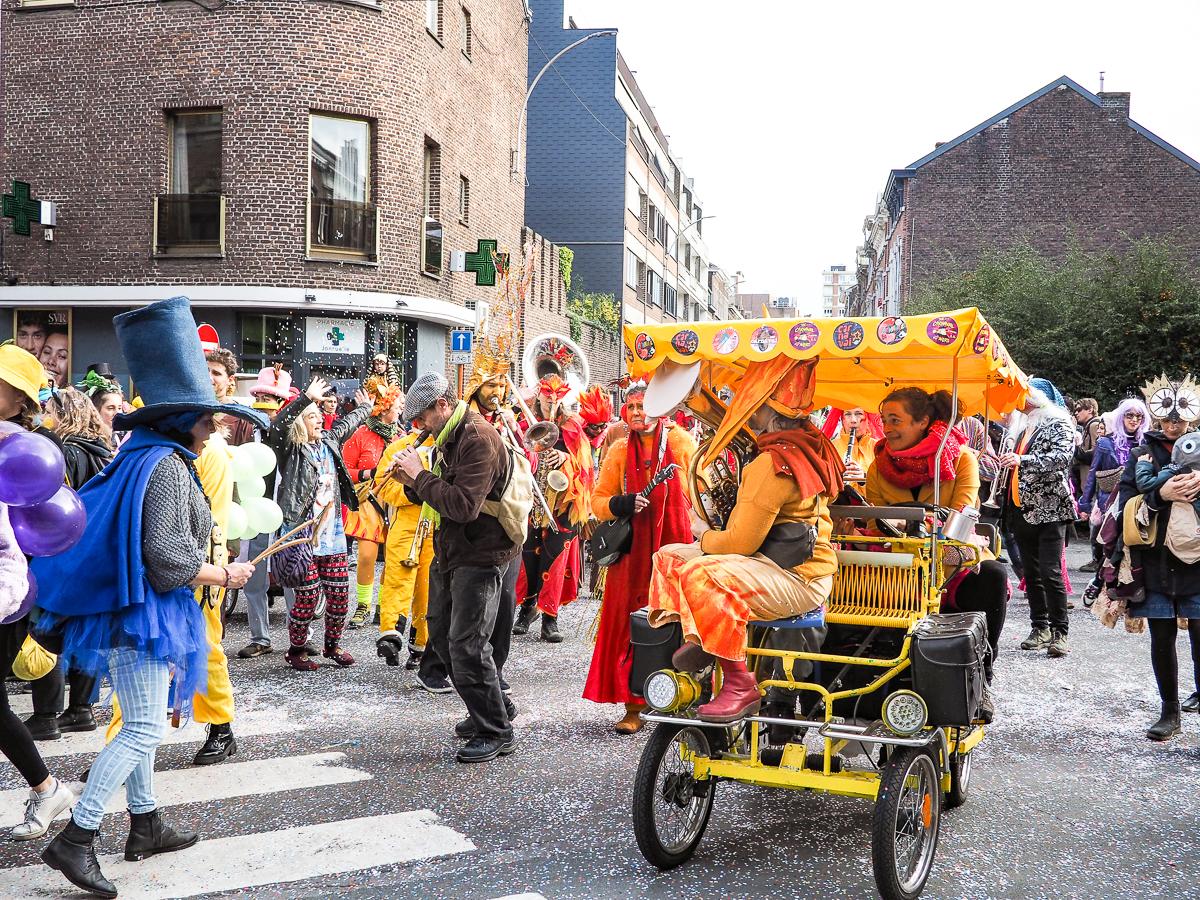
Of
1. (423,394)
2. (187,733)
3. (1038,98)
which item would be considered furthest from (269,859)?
(1038,98)

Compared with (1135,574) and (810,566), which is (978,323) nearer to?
(810,566)

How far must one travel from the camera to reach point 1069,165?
35.7 meters

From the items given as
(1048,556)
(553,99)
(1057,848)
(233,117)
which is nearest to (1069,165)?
(553,99)

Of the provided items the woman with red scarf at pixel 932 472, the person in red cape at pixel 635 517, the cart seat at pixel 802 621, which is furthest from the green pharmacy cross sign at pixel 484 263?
the cart seat at pixel 802 621

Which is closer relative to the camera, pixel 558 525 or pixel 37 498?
pixel 37 498

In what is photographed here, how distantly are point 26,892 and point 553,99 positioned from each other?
43928mm

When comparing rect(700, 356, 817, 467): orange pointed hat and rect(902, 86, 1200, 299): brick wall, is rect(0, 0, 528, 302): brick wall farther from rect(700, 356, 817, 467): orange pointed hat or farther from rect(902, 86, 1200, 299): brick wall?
rect(902, 86, 1200, 299): brick wall

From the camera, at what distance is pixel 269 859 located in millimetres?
4441

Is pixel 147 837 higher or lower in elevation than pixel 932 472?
lower

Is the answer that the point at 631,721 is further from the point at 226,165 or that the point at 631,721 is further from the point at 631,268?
the point at 631,268

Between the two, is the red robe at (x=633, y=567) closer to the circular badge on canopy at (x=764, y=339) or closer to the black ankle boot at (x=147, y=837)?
the circular badge on canopy at (x=764, y=339)

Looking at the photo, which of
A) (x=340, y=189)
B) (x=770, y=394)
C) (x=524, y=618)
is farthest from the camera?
(x=340, y=189)

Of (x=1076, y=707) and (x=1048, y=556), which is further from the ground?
(x=1048, y=556)

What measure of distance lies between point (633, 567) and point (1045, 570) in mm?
4084
